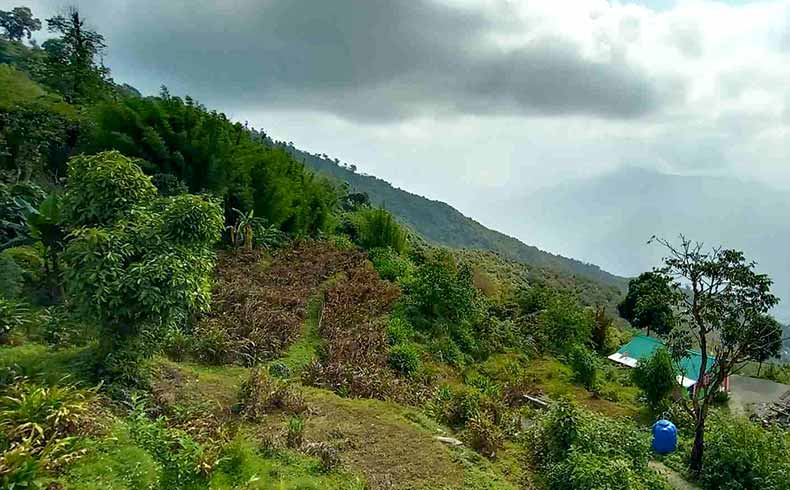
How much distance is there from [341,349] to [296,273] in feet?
12.3

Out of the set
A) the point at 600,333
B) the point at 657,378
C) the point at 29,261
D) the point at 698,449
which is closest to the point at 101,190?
the point at 29,261

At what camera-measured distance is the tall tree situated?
724cm

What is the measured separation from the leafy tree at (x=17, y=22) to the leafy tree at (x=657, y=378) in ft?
186

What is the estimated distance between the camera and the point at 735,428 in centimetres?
771

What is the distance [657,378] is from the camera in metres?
10.7

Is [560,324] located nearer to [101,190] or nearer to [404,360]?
[404,360]

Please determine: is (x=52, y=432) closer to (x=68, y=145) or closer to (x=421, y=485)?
(x=421, y=485)

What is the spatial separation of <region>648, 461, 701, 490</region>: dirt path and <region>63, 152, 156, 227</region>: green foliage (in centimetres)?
794

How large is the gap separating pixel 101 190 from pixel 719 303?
842 centimetres

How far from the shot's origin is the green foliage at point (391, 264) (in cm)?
1471

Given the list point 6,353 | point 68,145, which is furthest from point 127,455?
A: point 68,145

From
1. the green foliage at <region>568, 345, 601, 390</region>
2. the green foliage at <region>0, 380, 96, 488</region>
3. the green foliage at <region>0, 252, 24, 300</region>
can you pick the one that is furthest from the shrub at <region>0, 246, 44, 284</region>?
the green foliage at <region>568, 345, 601, 390</region>

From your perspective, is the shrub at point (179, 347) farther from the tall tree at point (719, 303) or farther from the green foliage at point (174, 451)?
the tall tree at point (719, 303)

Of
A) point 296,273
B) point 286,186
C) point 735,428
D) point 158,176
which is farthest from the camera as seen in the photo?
point 286,186
